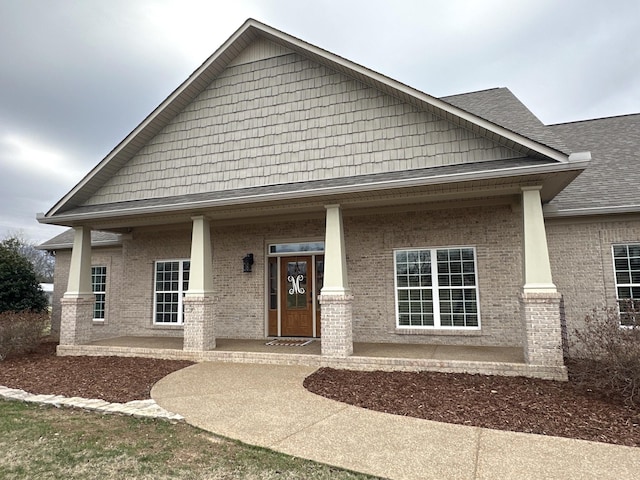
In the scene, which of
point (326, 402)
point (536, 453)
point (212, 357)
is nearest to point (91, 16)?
point (212, 357)

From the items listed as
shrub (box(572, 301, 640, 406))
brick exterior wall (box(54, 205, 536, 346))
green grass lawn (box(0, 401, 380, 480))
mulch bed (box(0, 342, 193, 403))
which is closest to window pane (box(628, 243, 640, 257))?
brick exterior wall (box(54, 205, 536, 346))

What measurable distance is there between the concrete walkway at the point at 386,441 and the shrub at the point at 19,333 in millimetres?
6493

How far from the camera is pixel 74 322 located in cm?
1029

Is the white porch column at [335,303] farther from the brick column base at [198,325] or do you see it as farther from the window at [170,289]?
the window at [170,289]

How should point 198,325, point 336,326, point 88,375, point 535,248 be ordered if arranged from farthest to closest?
point 198,325, point 336,326, point 88,375, point 535,248

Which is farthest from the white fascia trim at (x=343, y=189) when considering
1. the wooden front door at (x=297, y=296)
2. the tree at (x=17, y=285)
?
the tree at (x=17, y=285)

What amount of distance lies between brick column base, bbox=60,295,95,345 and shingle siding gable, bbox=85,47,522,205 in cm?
269

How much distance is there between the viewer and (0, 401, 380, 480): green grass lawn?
3.68 metres

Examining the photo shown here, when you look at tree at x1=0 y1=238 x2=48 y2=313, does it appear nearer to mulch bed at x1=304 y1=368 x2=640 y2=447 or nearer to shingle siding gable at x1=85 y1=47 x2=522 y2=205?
shingle siding gable at x1=85 y1=47 x2=522 y2=205

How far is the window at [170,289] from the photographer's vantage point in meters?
12.0

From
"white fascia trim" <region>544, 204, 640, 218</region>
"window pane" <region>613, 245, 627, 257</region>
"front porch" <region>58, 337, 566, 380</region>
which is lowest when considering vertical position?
"front porch" <region>58, 337, 566, 380</region>

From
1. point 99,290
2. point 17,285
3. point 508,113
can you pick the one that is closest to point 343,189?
point 508,113

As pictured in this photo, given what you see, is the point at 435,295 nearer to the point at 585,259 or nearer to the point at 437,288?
the point at 437,288

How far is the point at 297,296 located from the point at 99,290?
7580 mm
